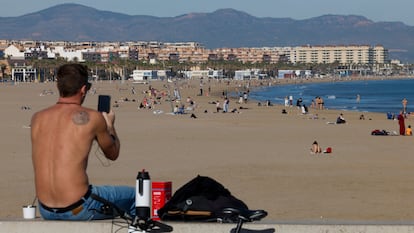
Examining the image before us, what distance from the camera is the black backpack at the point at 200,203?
5.57 meters

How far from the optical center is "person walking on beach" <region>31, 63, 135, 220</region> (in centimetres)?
512

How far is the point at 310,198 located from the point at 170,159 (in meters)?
5.85

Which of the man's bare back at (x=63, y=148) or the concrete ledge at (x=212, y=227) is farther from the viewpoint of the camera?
the concrete ledge at (x=212, y=227)

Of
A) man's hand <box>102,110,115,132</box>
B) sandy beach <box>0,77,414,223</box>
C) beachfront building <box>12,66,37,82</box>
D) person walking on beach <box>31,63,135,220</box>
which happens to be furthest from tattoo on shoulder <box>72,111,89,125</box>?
beachfront building <box>12,66,37,82</box>

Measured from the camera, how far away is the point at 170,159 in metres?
17.2

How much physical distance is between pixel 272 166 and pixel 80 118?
10965 mm

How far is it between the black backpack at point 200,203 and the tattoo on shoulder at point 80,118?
2.74 feet

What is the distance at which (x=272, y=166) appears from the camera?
15922 millimetres

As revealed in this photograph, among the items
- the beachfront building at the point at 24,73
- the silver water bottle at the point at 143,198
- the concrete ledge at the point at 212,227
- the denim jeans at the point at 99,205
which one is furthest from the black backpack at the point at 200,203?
the beachfront building at the point at 24,73

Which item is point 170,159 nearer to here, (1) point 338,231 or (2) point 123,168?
(2) point 123,168

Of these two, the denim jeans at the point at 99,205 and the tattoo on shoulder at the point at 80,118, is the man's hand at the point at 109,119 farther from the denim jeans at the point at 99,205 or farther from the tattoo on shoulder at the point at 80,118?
the denim jeans at the point at 99,205

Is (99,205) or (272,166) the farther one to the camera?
(272,166)

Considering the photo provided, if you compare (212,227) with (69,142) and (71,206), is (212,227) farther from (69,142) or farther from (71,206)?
(69,142)

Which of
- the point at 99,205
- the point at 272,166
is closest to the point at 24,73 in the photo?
the point at 272,166
